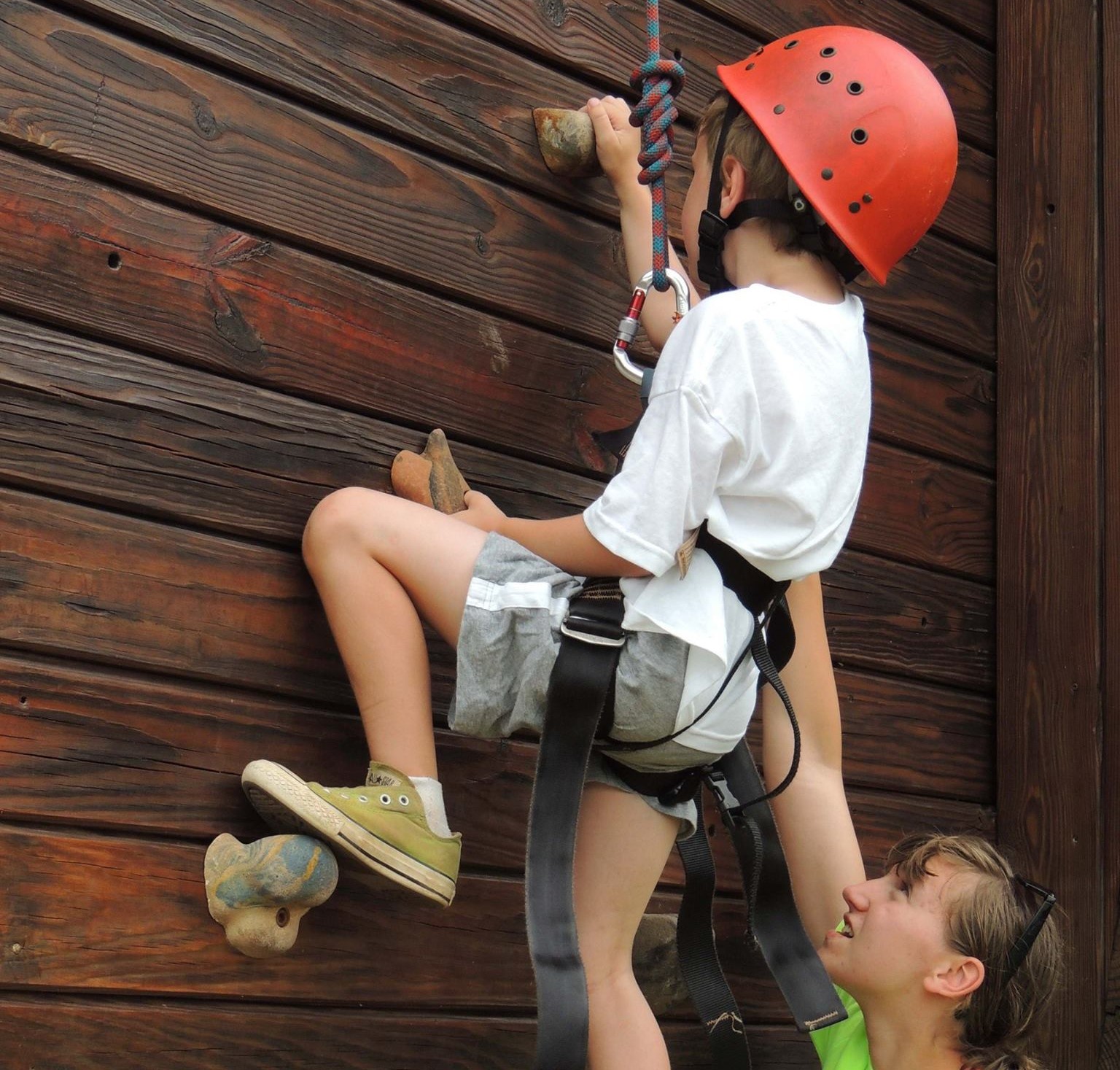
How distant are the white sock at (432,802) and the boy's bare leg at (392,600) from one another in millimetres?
15

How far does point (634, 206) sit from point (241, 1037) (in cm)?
132

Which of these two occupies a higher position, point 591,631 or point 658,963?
point 591,631

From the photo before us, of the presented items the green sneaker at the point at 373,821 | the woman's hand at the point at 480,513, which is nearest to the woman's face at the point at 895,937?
the green sneaker at the point at 373,821

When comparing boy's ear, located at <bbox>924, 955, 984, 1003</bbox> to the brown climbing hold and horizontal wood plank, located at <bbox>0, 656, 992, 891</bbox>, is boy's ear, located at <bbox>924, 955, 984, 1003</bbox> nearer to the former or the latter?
horizontal wood plank, located at <bbox>0, 656, 992, 891</bbox>

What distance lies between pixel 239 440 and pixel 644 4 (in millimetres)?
1098

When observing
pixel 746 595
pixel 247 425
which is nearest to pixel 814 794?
pixel 746 595

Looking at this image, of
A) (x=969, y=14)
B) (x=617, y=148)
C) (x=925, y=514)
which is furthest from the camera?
(x=969, y=14)

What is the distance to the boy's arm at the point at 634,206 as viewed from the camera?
7.11 feet

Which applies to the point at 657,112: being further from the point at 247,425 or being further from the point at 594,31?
the point at 247,425

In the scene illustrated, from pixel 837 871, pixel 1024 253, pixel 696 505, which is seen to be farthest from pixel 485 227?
pixel 1024 253

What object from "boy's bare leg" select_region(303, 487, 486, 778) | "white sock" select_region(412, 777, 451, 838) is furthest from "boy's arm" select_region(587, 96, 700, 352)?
"white sock" select_region(412, 777, 451, 838)

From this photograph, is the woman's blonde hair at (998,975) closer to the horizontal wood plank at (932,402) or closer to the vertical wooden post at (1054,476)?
the vertical wooden post at (1054,476)

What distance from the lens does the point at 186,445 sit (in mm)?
1812

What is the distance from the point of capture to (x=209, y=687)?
180 cm
